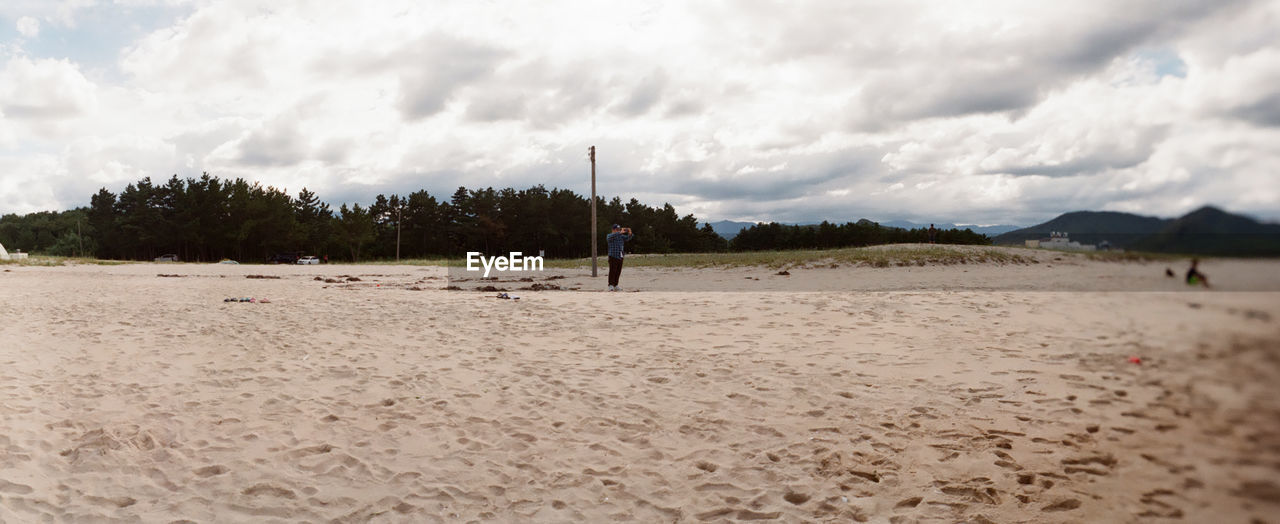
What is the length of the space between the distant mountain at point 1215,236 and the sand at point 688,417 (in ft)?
0.11

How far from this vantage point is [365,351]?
10273 mm

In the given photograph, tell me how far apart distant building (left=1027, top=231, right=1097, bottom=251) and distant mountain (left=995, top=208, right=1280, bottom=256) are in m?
0.01

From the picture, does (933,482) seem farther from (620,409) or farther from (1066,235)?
(1066,235)

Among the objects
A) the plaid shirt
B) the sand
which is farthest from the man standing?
the sand

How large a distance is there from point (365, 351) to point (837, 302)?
10204 mm

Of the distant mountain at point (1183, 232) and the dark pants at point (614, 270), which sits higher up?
the distant mountain at point (1183, 232)

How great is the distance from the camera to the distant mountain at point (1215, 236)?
0.88 meters

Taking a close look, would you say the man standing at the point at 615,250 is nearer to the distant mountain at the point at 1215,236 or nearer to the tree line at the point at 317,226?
the distant mountain at the point at 1215,236

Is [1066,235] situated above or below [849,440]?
above

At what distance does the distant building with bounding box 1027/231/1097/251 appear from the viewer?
135cm

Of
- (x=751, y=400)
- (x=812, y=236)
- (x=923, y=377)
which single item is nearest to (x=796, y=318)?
(x=923, y=377)

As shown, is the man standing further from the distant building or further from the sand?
the distant building
